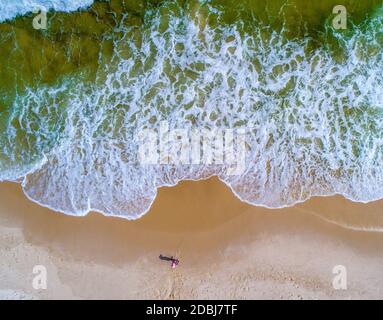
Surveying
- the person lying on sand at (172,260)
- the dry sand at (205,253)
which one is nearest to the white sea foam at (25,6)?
the dry sand at (205,253)

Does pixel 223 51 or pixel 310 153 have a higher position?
pixel 223 51

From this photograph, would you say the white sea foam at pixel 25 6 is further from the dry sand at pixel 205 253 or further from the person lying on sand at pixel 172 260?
the person lying on sand at pixel 172 260

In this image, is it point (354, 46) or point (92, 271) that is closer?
point (92, 271)

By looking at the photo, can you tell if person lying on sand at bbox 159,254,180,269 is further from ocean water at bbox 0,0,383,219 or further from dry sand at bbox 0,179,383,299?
ocean water at bbox 0,0,383,219

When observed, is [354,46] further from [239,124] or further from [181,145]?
[181,145]

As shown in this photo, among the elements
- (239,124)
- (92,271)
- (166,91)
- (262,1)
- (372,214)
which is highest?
(262,1)

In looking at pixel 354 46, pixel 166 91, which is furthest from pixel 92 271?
pixel 354 46

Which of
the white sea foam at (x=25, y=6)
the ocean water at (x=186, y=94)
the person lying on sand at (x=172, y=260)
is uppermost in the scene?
the white sea foam at (x=25, y=6)
